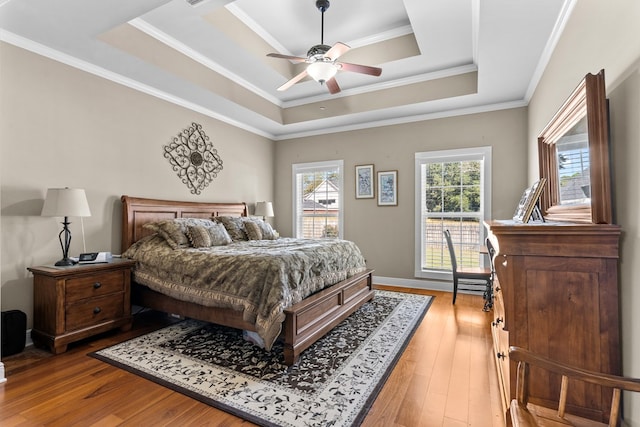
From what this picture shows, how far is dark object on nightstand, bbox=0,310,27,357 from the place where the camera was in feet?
8.54

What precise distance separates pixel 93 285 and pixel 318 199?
385cm

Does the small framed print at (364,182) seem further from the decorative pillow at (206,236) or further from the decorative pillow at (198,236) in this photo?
the decorative pillow at (198,236)

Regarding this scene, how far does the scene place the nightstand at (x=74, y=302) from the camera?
271 cm

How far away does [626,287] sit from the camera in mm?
1471

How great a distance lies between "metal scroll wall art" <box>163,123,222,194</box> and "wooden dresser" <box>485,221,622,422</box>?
158 inches

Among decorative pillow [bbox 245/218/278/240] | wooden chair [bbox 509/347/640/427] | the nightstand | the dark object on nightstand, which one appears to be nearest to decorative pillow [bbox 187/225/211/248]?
the nightstand

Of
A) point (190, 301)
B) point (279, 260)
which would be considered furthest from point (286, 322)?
point (190, 301)

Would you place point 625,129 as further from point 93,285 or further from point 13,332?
point 13,332

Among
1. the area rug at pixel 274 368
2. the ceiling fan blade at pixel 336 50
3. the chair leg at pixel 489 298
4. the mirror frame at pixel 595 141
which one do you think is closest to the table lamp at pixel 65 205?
the area rug at pixel 274 368

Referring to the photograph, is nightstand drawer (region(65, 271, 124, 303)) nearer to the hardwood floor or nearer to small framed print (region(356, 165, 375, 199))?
the hardwood floor

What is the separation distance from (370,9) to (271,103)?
236cm

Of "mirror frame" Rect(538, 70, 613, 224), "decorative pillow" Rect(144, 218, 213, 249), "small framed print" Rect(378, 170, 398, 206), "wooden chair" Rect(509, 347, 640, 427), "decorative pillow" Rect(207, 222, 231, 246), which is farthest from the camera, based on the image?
"small framed print" Rect(378, 170, 398, 206)

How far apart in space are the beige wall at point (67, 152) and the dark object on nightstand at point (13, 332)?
236mm

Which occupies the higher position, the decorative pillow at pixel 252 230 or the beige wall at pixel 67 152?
the beige wall at pixel 67 152
